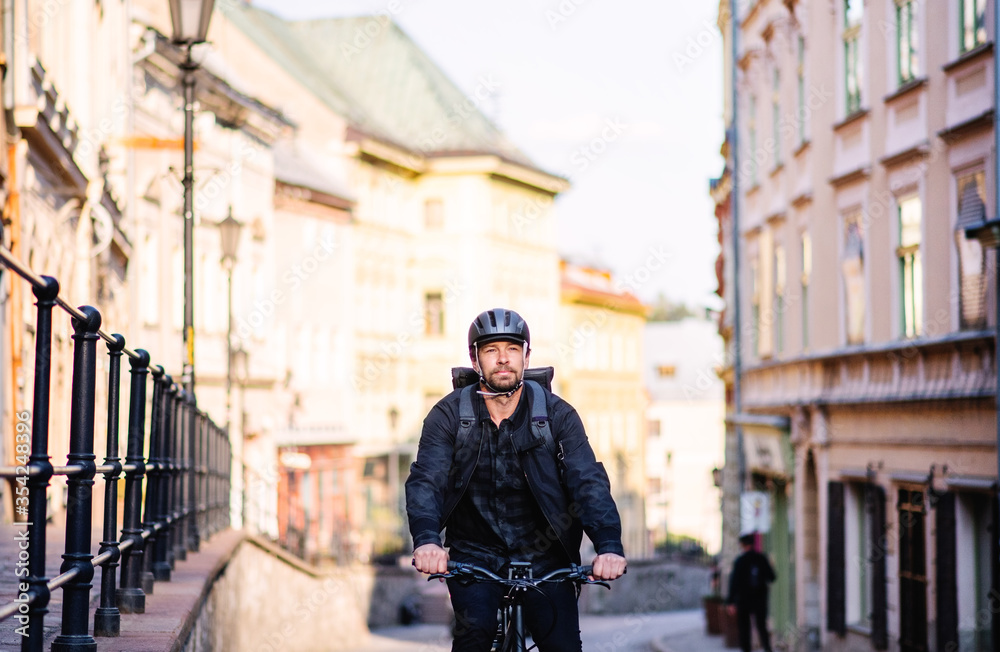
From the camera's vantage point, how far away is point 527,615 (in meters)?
6.31

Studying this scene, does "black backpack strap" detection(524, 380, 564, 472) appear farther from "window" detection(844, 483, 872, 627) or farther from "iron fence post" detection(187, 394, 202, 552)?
"window" detection(844, 483, 872, 627)

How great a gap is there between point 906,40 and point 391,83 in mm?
42059

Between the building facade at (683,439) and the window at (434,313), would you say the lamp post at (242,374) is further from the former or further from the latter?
the building facade at (683,439)

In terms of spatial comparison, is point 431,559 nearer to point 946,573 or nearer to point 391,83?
point 946,573

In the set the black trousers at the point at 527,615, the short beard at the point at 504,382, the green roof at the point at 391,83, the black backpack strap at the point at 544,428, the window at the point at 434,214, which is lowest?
the black trousers at the point at 527,615

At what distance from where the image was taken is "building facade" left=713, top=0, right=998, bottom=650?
17656mm

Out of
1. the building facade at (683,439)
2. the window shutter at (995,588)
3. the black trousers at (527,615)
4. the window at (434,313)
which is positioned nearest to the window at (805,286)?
the window shutter at (995,588)

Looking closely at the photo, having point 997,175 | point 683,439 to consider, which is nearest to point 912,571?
point 997,175

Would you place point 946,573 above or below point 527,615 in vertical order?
below

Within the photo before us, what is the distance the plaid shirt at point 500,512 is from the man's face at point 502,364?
0.17 m

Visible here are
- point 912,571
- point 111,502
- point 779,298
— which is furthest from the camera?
point 779,298

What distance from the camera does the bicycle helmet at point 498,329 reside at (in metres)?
6.48

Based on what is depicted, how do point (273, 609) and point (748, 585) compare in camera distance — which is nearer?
point (273, 609)

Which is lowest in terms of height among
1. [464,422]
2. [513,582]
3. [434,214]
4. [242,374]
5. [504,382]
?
[513,582]
